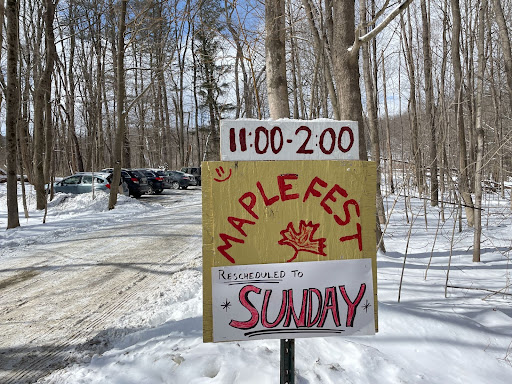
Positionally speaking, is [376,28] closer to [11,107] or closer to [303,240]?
[303,240]

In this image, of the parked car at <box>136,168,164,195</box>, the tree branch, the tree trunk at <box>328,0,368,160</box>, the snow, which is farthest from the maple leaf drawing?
the parked car at <box>136,168,164,195</box>

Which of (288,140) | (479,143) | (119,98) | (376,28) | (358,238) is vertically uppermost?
(119,98)

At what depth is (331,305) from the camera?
1.75 meters

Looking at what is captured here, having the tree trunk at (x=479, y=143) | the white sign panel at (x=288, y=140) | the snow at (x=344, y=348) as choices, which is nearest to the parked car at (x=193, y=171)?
the tree trunk at (x=479, y=143)

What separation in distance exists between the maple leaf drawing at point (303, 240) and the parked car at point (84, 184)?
15665mm

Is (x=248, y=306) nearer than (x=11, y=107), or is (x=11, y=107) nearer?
(x=248, y=306)

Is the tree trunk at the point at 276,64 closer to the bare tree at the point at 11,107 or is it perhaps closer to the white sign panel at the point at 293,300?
the white sign panel at the point at 293,300

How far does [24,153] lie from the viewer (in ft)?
70.3

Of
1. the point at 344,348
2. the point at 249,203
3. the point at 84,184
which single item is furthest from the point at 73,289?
the point at 84,184

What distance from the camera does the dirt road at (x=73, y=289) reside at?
3.18m

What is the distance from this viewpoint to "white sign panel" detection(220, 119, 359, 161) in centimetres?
175

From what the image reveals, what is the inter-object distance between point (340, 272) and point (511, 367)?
225cm

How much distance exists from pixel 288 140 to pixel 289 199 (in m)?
0.28

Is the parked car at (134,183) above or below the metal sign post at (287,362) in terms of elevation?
above
